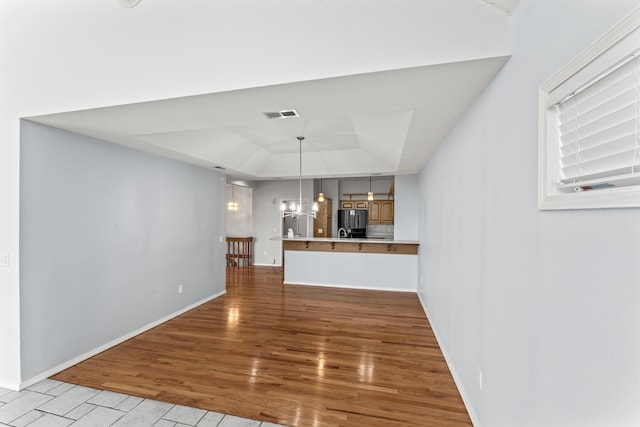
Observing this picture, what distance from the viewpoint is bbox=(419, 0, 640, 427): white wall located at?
84 cm

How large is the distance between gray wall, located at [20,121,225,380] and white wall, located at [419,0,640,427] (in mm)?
3768

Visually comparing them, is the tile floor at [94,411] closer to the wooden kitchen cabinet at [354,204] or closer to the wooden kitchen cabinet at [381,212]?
the wooden kitchen cabinet at [381,212]

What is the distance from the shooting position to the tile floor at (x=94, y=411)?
2.17 meters

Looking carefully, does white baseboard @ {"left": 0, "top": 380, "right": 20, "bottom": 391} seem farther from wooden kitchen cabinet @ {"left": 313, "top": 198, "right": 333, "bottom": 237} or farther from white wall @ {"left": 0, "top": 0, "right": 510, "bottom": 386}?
wooden kitchen cabinet @ {"left": 313, "top": 198, "right": 333, "bottom": 237}

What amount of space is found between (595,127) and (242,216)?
8975mm

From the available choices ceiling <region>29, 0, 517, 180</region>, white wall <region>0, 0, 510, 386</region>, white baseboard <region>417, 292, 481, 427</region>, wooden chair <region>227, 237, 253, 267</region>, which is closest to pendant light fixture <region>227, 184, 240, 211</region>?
wooden chair <region>227, 237, 253, 267</region>

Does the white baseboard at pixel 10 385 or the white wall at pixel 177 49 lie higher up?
the white wall at pixel 177 49

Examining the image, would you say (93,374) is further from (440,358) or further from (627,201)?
(627,201)

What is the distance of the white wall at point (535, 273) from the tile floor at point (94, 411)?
1680mm

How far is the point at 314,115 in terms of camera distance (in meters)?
2.55

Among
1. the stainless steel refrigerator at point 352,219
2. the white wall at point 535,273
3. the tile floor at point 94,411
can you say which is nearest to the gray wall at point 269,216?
the stainless steel refrigerator at point 352,219

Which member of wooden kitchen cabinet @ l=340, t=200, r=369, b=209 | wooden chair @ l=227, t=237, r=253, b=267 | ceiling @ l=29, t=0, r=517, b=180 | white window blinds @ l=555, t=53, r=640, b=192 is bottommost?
wooden chair @ l=227, t=237, r=253, b=267

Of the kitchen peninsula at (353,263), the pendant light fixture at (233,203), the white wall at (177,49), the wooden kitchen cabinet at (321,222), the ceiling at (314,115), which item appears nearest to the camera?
the white wall at (177,49)

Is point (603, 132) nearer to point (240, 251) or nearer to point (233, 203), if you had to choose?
point (233, 203)
